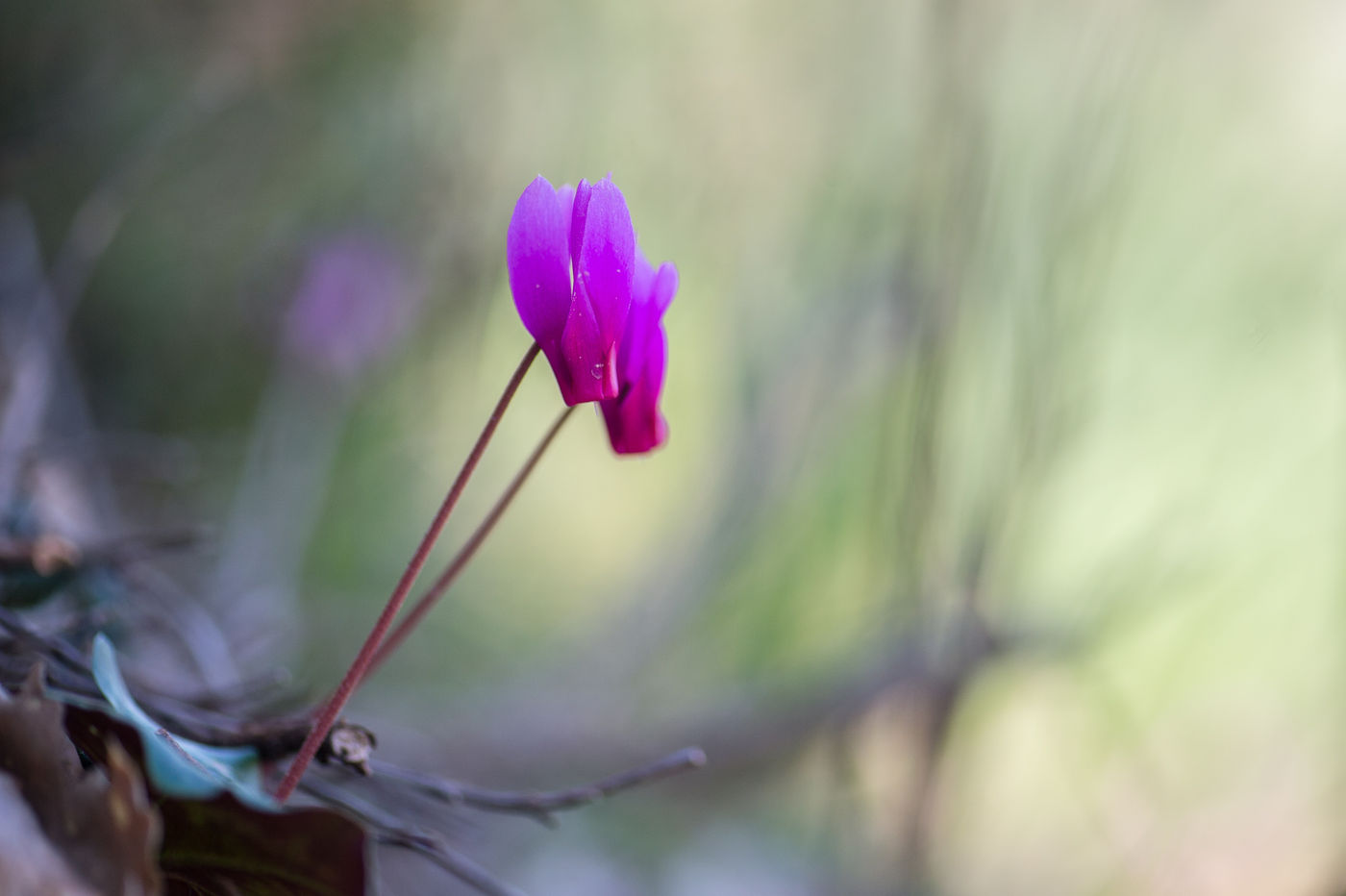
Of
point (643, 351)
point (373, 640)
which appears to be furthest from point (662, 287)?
point (373, 640)

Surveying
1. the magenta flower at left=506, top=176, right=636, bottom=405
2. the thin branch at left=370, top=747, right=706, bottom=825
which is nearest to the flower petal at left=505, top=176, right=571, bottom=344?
the magenta flower at left=506, top=176, right=636, bottom=405

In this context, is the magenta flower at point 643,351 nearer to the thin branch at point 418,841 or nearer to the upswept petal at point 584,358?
the upswept petal at point 584,358

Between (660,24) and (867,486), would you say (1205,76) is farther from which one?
(660,24)

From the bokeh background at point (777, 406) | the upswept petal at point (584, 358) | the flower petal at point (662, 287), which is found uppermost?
the bokeh background at point (777, 406)

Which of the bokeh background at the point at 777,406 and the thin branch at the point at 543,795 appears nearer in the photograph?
the thin branch at the point at 543,795

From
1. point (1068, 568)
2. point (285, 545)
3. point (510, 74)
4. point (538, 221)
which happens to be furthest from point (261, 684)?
point (510, 74)

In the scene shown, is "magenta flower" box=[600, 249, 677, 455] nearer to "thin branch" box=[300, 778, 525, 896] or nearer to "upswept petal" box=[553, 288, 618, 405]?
"upswept petal" box=[553, 288, 618, 405]

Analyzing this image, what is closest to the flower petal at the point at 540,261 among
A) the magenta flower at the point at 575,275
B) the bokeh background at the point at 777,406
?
the magenta flower at the point at 575,275
